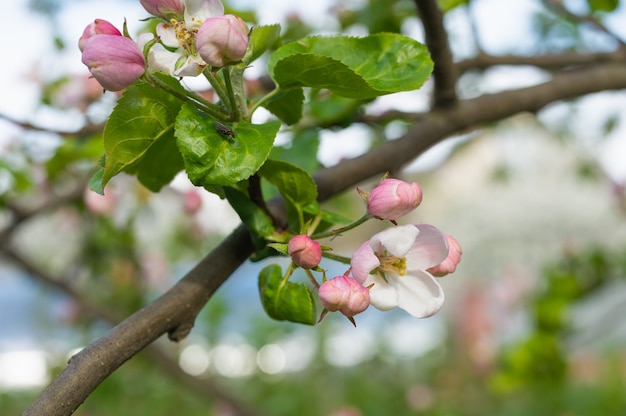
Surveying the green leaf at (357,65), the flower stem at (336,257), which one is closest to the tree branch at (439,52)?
the green leaf at (357,65)

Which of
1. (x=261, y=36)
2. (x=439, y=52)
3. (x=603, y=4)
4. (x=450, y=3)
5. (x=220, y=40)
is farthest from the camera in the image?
(x=450, y=3)

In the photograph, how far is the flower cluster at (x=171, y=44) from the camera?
0.32 meters

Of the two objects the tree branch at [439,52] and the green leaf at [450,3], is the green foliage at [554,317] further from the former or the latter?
the tree branch at [439,52]

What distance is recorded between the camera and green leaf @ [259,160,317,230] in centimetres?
38

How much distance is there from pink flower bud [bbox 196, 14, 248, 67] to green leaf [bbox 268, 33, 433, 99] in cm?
4

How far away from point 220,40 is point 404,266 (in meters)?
0.15

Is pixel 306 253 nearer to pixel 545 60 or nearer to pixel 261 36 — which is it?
pixel 261 36

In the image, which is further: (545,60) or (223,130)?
(545,60)

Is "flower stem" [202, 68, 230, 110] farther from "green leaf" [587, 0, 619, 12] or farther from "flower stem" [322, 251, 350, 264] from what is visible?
"green leaf" [587, 0, 619, 12]

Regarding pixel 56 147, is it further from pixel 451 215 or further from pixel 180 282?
pixel 451 215

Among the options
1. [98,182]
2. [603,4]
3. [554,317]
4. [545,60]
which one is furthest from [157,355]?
[98,182]

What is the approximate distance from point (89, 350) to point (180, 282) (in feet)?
0.24

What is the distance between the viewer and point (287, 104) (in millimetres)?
430

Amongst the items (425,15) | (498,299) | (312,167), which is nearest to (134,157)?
(312,167)
